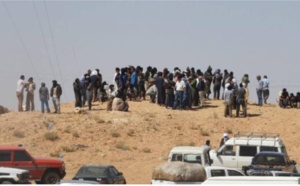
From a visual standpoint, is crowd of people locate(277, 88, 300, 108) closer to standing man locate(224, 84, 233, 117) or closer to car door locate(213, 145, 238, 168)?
standing man locate(224, 84, 233, 117)

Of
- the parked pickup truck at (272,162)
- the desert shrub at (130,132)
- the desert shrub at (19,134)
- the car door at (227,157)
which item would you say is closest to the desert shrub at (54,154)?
the desert shrub at (19,134)

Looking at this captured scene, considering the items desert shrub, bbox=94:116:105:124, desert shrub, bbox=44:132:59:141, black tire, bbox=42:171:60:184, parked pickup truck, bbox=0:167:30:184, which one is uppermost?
desert shrub, bbox=94:116:105:124

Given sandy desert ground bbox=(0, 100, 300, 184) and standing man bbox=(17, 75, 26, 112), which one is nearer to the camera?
sandy desert ground bbox=(0, 100, 300, 184)

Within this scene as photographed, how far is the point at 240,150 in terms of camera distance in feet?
100

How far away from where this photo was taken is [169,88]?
139 ft

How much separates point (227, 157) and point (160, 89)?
522 inches

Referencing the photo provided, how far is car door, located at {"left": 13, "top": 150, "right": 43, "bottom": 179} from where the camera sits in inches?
1094

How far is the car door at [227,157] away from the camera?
30.0 meters

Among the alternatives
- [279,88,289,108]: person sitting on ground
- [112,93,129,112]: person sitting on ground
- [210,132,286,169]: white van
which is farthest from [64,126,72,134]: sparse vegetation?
[279,88,289,108]: person sitting on ground

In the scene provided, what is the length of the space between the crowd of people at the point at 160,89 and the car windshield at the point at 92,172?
50.2 ft

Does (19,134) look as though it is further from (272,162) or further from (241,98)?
(272,162)

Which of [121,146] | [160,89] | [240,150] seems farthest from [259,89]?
[240,150]

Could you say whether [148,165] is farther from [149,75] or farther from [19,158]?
[149,75]

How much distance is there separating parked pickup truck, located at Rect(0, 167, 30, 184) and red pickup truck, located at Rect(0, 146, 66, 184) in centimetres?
258
